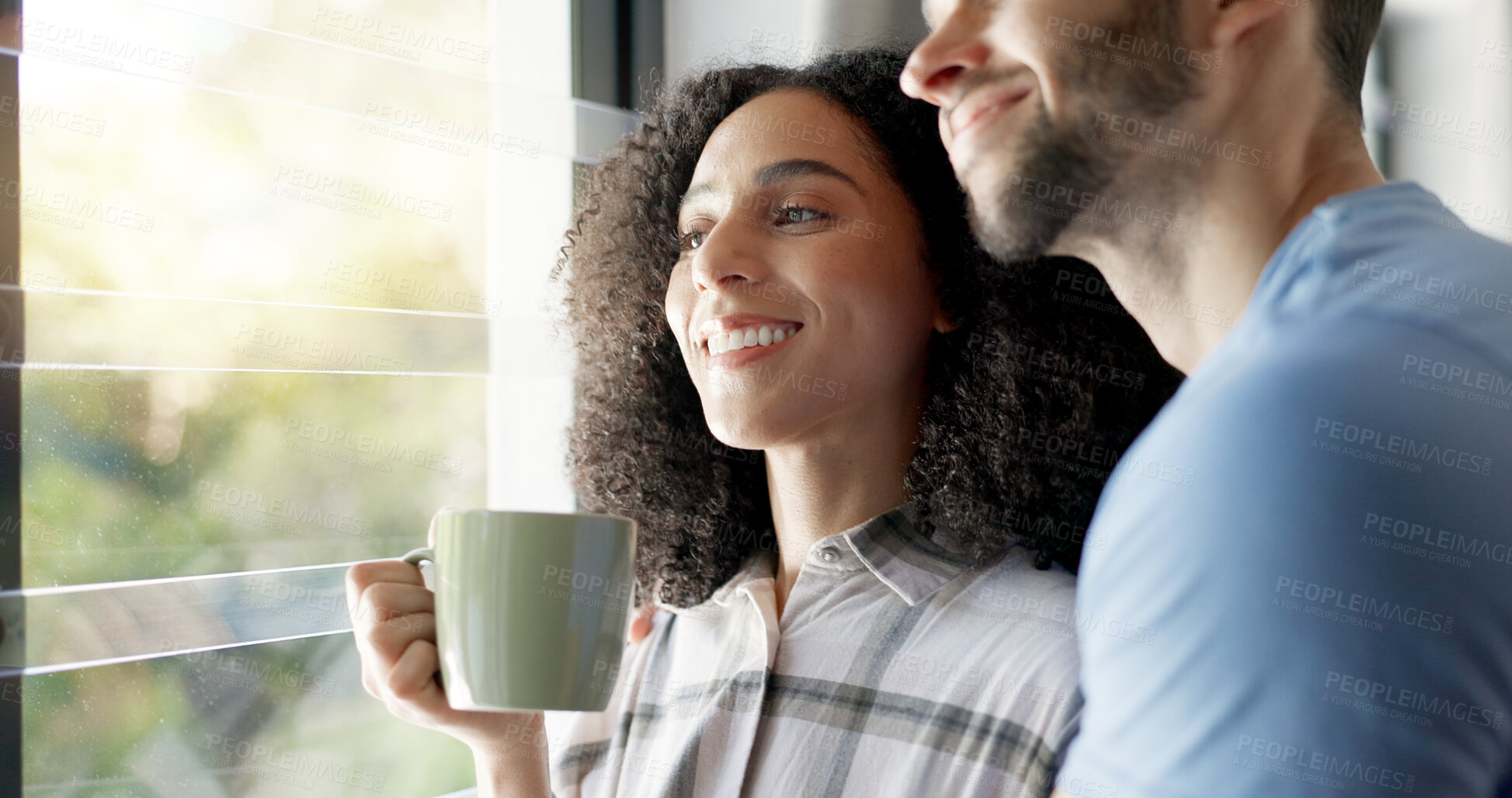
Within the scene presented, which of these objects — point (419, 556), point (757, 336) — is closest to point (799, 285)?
point (757, 336)

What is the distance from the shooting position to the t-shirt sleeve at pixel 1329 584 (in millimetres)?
510

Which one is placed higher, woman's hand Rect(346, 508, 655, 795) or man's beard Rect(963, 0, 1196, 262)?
man's beard Rect(963, 0, 1196, 262)

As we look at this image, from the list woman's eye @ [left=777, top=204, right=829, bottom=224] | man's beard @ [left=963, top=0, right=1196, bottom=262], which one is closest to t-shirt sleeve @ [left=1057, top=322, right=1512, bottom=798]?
man's beard @ [left=963, top=0, right=1196, bottom=262]

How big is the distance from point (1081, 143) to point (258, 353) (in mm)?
1178

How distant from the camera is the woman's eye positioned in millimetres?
1241

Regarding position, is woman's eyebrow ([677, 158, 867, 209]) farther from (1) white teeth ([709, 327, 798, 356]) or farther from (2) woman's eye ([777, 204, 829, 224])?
(1) white teeth ([709, 327, 798, 356])

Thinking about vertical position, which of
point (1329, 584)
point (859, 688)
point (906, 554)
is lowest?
point (859, 688)

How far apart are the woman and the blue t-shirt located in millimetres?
490

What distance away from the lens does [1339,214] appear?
0.65 metres

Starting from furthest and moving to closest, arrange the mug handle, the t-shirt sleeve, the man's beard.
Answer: the mug handle < the man's beard < the t-shirt sleeve

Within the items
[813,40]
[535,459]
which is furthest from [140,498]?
[813,40]

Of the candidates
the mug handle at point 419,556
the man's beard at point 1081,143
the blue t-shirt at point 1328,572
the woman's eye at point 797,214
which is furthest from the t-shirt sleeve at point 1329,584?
the woman's eye at point 797,214

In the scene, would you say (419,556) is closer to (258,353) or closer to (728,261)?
(728,261)

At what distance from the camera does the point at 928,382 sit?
53.4 inches
